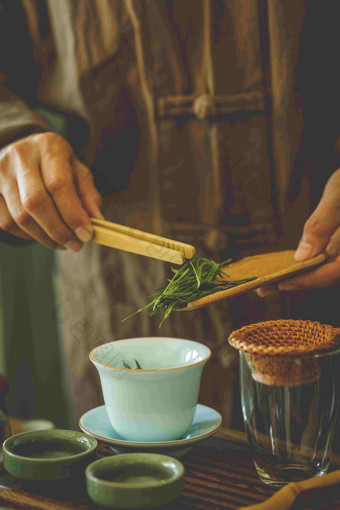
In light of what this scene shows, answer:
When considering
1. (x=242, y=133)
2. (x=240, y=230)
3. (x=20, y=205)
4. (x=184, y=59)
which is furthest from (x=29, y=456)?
(x=184, y=59)

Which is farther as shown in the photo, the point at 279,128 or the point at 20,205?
the point at 279,128

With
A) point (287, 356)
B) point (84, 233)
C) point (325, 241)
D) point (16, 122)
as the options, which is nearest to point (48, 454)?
point (287, 356)

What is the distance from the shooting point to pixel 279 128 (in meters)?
1.63

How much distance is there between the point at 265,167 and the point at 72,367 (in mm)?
914

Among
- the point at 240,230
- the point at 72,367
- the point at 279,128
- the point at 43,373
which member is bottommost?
the point at 43,373

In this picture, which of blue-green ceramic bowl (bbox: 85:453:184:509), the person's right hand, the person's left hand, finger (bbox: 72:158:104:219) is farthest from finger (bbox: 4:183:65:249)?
blue-green ceramic bowl (bbox: 85:453:184:509)

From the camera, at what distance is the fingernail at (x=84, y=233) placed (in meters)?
1.39

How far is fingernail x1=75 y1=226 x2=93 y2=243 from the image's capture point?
1.39 meters

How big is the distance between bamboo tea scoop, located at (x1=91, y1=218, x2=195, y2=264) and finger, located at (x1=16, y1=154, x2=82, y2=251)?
0.11 meters

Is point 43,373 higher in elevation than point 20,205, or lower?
lower

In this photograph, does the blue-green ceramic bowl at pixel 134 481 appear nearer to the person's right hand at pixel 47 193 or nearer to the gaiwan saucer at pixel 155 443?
the gaiwan saucer at pixel 155 443

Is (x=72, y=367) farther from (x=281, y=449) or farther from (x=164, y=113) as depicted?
(x=281, y=449)

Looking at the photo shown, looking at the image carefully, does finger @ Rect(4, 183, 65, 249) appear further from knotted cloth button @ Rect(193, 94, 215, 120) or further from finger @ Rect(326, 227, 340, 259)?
finger @ Rect(326, 227, 340, 259)

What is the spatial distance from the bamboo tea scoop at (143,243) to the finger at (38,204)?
108 mm
